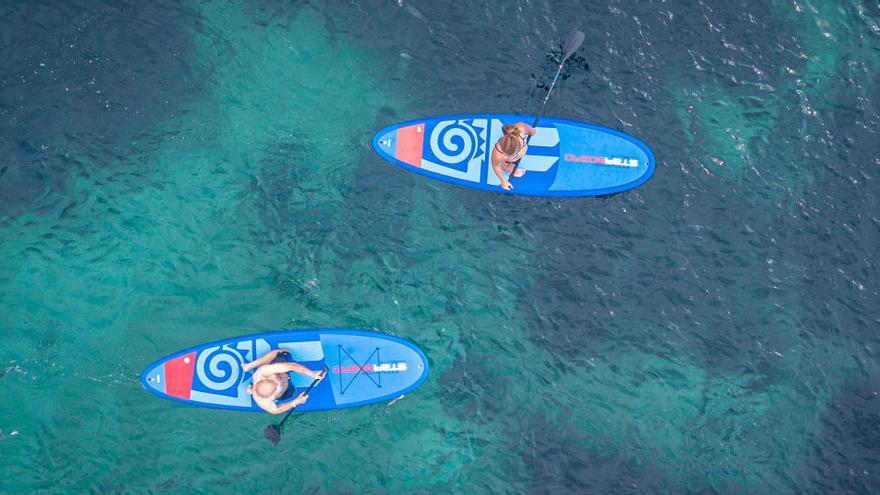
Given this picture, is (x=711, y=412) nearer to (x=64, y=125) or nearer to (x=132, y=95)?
(x=132, y=95)

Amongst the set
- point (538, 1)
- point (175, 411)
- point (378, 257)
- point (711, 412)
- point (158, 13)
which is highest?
point (538, 1)

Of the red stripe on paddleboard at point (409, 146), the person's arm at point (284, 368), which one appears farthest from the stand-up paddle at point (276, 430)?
the red stripe on paddleboard at point (409, 146)

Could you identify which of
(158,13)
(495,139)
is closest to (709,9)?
(495,139)

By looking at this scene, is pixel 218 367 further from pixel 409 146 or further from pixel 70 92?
pixel 70 92

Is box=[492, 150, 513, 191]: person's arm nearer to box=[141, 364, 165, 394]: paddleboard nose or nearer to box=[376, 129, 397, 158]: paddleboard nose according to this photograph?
box=[376, 129, 397, 158]: paddleboard nose

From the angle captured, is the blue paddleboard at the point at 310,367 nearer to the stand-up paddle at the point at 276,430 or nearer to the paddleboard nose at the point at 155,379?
the paddleboard nose at the point at 155,379

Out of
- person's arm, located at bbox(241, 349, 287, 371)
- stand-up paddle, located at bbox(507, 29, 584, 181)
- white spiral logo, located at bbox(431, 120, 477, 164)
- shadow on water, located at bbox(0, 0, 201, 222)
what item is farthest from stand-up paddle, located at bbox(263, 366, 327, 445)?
shadow on water, located at bbox(0, 0, 201, 222)
